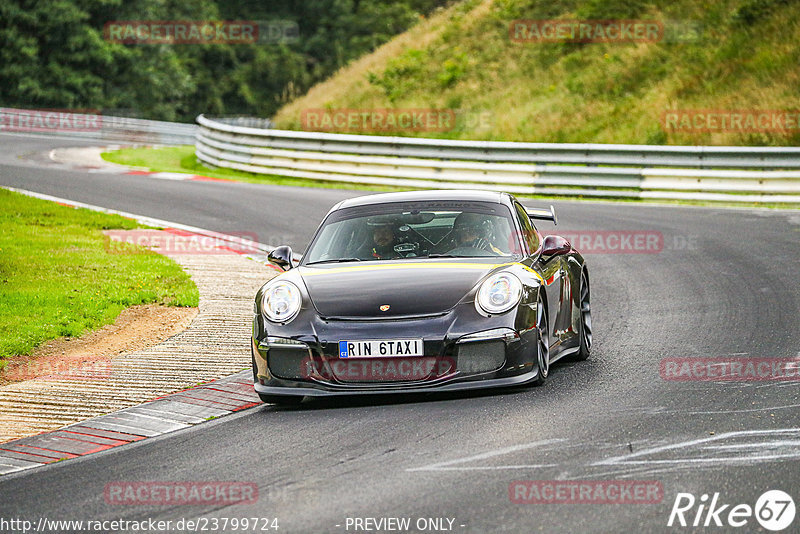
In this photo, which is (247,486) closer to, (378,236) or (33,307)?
(378,236)

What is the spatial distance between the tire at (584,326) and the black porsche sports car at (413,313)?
0.63ft

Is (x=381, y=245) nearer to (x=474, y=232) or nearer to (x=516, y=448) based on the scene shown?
(x=474, y=232)

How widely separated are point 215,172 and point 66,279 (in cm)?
1600

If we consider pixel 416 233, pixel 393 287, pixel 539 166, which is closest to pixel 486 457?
pixel 393 287

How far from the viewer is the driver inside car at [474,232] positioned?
852 centimetres

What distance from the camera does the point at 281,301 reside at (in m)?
7.75

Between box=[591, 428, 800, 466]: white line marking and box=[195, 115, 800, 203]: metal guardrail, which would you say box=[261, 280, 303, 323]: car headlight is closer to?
box=[591, 428, 800, 466]: white line marking

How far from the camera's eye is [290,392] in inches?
297

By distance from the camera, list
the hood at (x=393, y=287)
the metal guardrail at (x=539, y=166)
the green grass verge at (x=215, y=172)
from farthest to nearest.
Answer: the green grass verge at (x=215, y=172) < the metal guardrail at (x=539, y=166) < the hood at (x=393, y=287)

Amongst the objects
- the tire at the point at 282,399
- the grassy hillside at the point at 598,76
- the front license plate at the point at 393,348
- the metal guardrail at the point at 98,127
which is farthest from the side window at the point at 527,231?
the metal guardrail at the point at 98,127

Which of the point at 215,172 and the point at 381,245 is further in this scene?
the point at 215,172

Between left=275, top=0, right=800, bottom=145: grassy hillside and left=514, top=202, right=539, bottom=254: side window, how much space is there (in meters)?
15.4

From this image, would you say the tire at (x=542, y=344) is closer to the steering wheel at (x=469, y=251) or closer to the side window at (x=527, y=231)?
the steering wheel at (x=469, y=251)

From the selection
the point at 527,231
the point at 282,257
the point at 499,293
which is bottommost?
the point at 499,293
